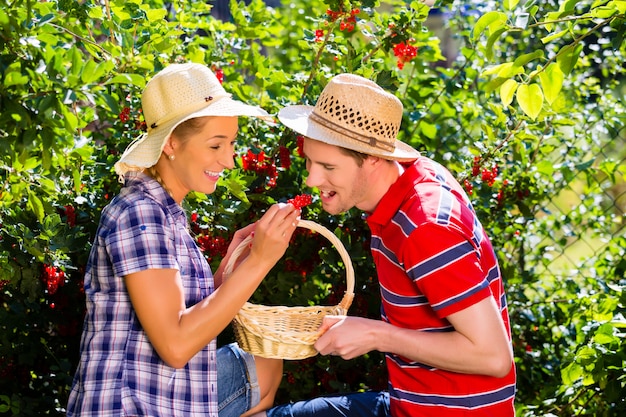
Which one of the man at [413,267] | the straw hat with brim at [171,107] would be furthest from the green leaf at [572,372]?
the straw hat with brim at [171,107]

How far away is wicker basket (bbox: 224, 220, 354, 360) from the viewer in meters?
2.19

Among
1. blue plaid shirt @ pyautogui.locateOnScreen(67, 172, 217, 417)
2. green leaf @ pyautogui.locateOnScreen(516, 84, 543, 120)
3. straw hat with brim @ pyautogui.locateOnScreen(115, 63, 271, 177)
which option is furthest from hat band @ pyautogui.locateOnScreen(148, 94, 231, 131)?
green leaf @ pyautogui.locateOnScreen(516, 84, 543, 120)

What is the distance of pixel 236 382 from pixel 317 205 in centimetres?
87

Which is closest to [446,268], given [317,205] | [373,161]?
[373,161]

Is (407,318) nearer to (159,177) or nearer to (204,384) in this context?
(204,384)

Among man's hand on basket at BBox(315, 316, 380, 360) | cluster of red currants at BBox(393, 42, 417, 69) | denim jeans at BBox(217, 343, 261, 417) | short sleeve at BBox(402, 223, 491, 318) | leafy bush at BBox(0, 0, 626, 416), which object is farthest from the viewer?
cluster of red currants at BBox(393, 42, 417, 69)

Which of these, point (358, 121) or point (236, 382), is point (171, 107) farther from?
point (236, 382)

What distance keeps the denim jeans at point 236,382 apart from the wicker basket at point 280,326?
116 millimetres

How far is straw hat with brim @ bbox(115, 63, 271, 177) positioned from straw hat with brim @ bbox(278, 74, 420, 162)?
0.21m

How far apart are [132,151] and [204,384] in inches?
25.8

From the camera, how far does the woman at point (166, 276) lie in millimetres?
2055

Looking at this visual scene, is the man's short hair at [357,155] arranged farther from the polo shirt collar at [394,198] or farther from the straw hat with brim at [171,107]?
the straw hat with brim at [171,107]

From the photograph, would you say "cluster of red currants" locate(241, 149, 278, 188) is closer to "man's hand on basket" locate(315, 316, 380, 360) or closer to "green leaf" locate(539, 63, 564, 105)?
"man's hand on basket" locate(315, 316, 380, 360)

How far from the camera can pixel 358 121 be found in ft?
7.25
